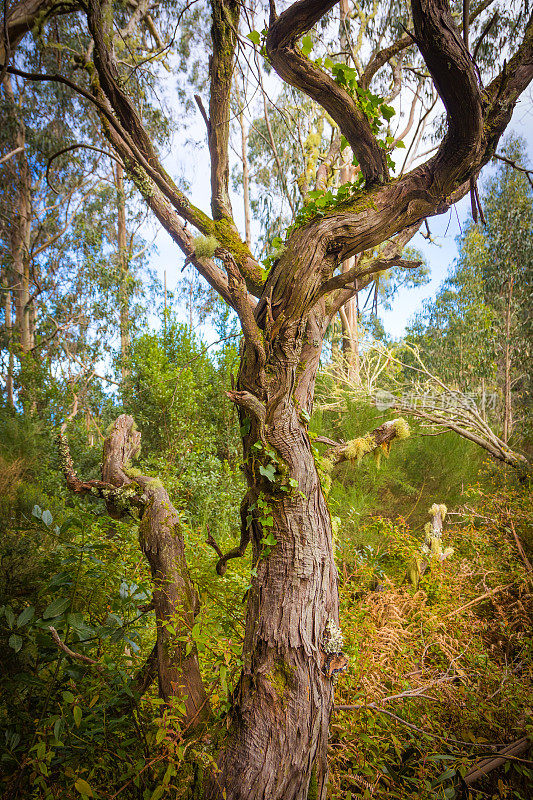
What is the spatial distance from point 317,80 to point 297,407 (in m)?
1.25

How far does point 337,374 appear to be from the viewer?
5.49 m

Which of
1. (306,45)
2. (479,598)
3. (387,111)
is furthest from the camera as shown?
(479,598)

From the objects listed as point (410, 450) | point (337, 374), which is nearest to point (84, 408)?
point (337, 374)

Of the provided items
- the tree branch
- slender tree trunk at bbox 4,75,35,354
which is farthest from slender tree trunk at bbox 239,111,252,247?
the tree branch

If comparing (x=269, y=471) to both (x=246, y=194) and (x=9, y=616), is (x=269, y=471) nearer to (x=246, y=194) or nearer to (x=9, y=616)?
(x=9, y=616)

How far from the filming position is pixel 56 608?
113cm

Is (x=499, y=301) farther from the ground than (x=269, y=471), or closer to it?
farther from the ground

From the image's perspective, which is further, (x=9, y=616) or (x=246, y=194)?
(x=246, y=194)

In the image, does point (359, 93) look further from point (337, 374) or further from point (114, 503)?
point (337, 374)

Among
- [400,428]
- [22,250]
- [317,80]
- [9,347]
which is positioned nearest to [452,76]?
[317,80]

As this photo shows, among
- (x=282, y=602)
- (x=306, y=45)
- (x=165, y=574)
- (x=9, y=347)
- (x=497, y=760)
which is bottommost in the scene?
(x=497, y=760)

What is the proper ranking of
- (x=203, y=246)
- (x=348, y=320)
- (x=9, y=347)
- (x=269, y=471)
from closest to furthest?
1. (x=269, y=471)
2. (x=203, y=246)
3. (x=9, y=347)
4. (x=348, y=320)

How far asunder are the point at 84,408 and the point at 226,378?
3978mm

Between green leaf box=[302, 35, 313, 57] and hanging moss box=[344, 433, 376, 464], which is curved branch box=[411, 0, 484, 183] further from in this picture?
hanging moss box=[344, 433, 376, 464]
